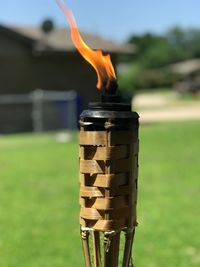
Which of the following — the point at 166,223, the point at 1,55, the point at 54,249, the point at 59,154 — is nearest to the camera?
the point at 54,249

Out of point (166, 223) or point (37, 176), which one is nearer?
point (166, 223)

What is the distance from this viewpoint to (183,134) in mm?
17156

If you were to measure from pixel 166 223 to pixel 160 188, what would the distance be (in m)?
2.05

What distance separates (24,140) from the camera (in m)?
16.8

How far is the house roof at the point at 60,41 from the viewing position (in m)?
22.8

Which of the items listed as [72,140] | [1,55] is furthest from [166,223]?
[1,55]

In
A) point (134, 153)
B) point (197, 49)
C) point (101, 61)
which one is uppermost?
point (197, 49)

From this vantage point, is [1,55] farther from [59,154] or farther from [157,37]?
[157,37]

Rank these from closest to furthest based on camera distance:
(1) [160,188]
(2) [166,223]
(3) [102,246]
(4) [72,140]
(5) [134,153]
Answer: (5) [134,153]
(3) [102,246]
(2) [166,223]
(1) [160,188]
(4) [72,140]

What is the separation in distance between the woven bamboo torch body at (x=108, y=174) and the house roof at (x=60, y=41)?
19782 millimetres

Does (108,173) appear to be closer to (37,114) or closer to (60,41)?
(37,114)

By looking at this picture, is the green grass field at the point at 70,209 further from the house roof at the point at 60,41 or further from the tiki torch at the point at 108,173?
the house roof at the point at 60,41

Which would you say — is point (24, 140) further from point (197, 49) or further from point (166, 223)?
point (197, 49)

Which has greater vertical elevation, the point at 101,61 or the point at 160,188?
the point at 101,61
